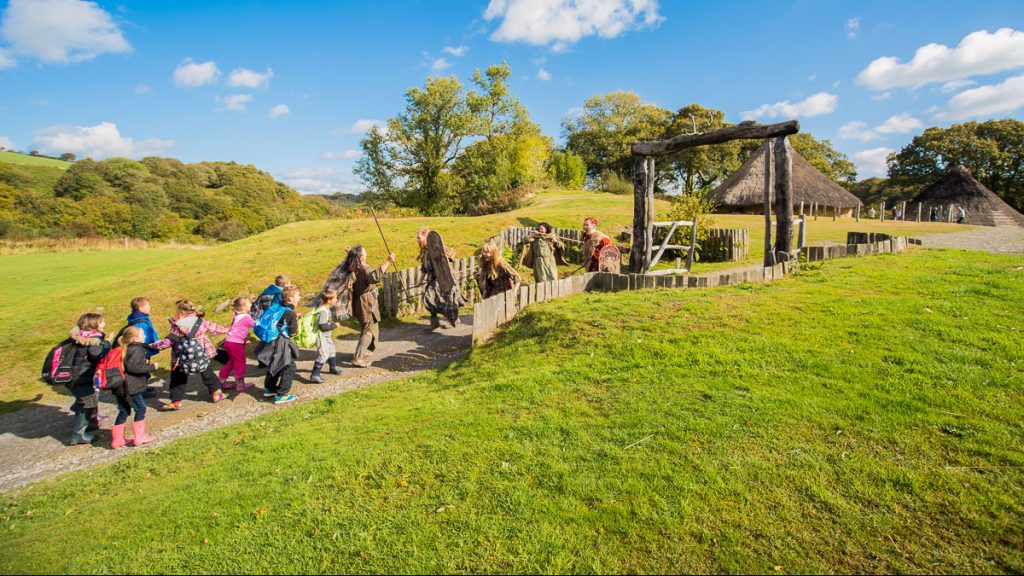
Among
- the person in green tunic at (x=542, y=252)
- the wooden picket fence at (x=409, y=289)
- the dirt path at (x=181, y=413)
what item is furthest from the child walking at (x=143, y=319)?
the person in green tunic at (x=542, y=252)

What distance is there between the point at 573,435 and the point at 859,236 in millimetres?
16883

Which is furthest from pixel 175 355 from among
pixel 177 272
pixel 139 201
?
pixel 139 201

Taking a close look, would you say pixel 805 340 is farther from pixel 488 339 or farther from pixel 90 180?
pixel 90 180

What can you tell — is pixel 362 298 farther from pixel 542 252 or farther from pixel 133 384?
pixel 542 252

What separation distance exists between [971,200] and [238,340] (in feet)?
170

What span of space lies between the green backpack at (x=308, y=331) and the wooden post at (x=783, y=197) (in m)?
10.2

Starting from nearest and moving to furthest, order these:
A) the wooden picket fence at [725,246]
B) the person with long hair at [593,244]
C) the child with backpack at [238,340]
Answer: the child with backpack at [238,340] → the person with long hair at [593,244] → the wooden picket fence at [725,246]

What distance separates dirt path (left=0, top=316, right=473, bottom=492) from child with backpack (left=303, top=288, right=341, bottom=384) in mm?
243

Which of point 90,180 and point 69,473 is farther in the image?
point 90,180

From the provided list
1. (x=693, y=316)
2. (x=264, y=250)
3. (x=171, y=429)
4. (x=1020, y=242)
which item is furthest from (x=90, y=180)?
(x=1020, y=242)

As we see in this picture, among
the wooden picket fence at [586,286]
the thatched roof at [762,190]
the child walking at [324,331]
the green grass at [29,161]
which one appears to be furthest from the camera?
the green grass at [29,161]

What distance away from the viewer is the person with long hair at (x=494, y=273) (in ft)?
33.7

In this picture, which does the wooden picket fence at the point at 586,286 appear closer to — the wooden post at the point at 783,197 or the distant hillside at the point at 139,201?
the wooden post at the point at 783,197

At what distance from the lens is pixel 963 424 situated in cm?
408
